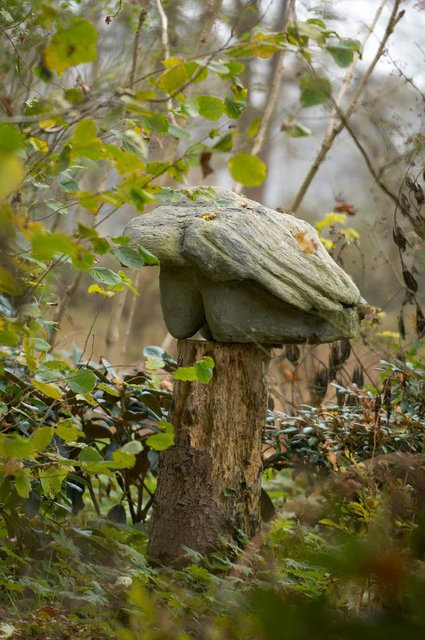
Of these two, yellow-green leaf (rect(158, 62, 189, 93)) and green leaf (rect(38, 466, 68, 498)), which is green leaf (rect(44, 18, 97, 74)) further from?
green leaf (rect(38, 466, 68, 498))

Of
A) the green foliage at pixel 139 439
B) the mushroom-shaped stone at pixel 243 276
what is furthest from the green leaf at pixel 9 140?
the mushroom-shaped stone at pixel 243 276

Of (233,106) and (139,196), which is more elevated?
(233,106)

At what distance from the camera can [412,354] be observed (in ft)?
12.4

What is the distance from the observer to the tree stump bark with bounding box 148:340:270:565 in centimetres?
275

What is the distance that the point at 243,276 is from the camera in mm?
2498

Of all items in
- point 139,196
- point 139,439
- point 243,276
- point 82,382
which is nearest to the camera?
point 139,196

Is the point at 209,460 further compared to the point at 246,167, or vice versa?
the point at 209,460

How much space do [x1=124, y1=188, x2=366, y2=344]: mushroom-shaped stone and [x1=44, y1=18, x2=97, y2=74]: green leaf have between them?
1200 mm

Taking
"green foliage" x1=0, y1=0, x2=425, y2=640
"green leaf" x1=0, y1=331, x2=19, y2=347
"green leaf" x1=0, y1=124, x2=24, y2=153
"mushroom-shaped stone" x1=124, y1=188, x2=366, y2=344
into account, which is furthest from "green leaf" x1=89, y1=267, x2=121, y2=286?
"green leaf" x1=0, y1=124, x2=24, y2=153

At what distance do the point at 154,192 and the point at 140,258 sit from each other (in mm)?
186

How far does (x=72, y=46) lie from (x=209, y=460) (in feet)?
6.22

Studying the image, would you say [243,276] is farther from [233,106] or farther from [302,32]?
[302,32]

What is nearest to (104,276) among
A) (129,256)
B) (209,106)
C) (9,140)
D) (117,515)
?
(129,256)

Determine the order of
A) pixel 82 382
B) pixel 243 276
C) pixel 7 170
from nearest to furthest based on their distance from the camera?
pixel 7 170, pixel 82 382, pixel 243 276
